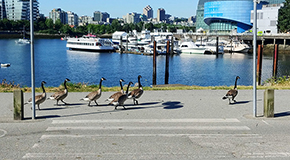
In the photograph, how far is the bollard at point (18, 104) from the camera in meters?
11.4

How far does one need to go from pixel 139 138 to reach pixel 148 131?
781 millimetres

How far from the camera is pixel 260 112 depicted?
13172 mm

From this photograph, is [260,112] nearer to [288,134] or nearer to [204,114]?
[204,114]

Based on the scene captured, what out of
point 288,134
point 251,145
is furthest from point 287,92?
→ point 251,145

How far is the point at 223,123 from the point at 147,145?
11.3ft

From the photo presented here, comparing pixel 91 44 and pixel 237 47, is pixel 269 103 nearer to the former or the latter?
pixel 237 47

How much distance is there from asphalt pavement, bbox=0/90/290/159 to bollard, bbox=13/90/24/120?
23 centimetres

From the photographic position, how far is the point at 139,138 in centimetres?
980

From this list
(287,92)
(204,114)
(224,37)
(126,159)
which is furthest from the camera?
(224,37)

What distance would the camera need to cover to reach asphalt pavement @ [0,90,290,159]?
8.59 m

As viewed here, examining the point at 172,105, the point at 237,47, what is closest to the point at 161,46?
the point at 237,47

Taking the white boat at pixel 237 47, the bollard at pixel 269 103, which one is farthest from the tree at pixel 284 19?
the bollard at pixel 269 103

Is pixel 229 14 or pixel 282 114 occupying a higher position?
pixel 229 14

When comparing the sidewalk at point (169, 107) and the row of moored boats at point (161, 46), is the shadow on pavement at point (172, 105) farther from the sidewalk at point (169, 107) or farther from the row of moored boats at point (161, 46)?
the row of moored boats at point (161, 46)
